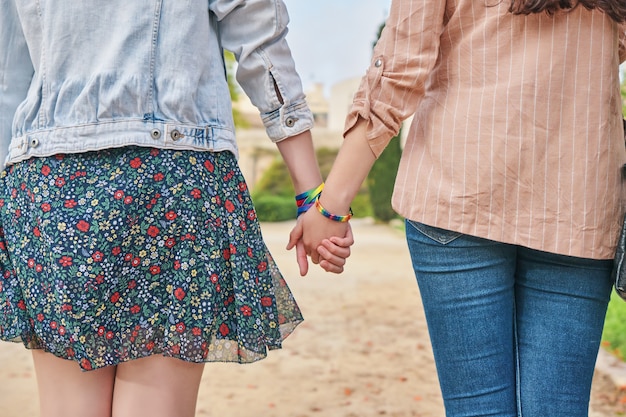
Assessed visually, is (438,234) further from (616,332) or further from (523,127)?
(616,332)

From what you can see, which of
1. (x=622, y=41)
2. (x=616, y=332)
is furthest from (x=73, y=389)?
(x=616, y=332)

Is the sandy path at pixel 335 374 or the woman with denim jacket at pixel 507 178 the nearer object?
the woman with denim jacket at pixel 507 178

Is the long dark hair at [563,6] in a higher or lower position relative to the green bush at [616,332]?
higher

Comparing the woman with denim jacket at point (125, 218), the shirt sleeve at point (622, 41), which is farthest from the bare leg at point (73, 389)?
the shirt sleeve at point (622, 41)

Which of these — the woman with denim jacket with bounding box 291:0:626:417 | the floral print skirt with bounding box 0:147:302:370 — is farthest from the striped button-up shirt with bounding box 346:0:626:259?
the floral print skirt with bounding box 0:147:302:370

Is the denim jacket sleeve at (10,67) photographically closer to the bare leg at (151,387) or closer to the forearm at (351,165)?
the bare leg at (151,387)

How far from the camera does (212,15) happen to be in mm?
1526

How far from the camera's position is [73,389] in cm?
143

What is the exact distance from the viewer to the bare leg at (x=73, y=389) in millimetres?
1427

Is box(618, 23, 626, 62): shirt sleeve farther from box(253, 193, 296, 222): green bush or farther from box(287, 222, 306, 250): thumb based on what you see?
box(253, 193, 296, 222): green bush

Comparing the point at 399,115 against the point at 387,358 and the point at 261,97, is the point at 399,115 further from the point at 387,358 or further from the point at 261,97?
the point at 387,358

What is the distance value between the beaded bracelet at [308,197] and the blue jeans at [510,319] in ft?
0.85

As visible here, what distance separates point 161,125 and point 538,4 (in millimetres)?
691

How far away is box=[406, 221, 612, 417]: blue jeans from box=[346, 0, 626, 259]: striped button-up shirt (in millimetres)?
55
